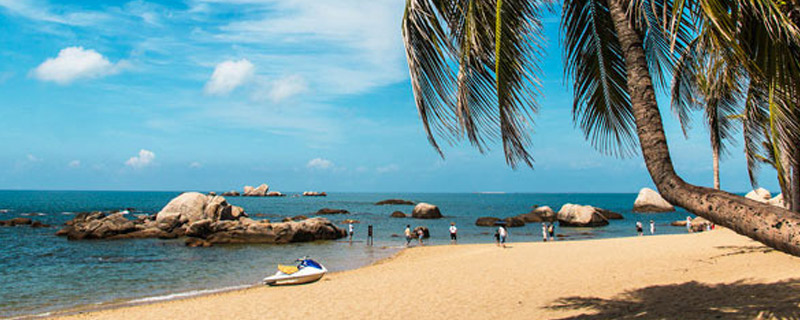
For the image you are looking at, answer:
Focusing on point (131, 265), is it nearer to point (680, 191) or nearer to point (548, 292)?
point (548, 292)

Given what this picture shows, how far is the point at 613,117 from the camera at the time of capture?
20.5ft

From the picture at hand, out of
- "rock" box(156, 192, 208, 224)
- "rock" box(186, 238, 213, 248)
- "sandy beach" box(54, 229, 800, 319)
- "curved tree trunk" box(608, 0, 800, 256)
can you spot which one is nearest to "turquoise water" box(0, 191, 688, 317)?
"rock" box(186, 238, 213, 248)

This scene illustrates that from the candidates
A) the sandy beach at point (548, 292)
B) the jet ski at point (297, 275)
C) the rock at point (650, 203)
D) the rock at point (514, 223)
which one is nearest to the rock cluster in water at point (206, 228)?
the sandy beach at point (548, 292)

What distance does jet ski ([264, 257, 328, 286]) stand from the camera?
17.1 meters

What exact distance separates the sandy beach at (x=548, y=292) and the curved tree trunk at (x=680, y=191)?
14.9 ft

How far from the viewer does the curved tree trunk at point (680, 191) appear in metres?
2.96

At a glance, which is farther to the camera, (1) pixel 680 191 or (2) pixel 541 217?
(2) pixel 541 217

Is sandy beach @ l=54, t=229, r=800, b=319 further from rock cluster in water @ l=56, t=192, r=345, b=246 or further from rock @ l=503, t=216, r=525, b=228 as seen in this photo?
rock @ l=503, t=216, r=525, b=228

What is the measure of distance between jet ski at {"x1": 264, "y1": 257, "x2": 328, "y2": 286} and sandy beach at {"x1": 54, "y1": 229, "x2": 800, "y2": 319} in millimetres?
416

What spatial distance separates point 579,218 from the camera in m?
53.0

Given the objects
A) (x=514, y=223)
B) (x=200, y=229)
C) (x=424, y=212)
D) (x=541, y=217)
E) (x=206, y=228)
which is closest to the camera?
(x=200, y=229)

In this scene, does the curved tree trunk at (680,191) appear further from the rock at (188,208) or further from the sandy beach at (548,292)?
the rock at (188,208)

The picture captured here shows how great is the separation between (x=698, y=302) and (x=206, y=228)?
115 feet

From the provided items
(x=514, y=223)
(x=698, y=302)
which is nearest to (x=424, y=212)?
(x=514, y=223)
